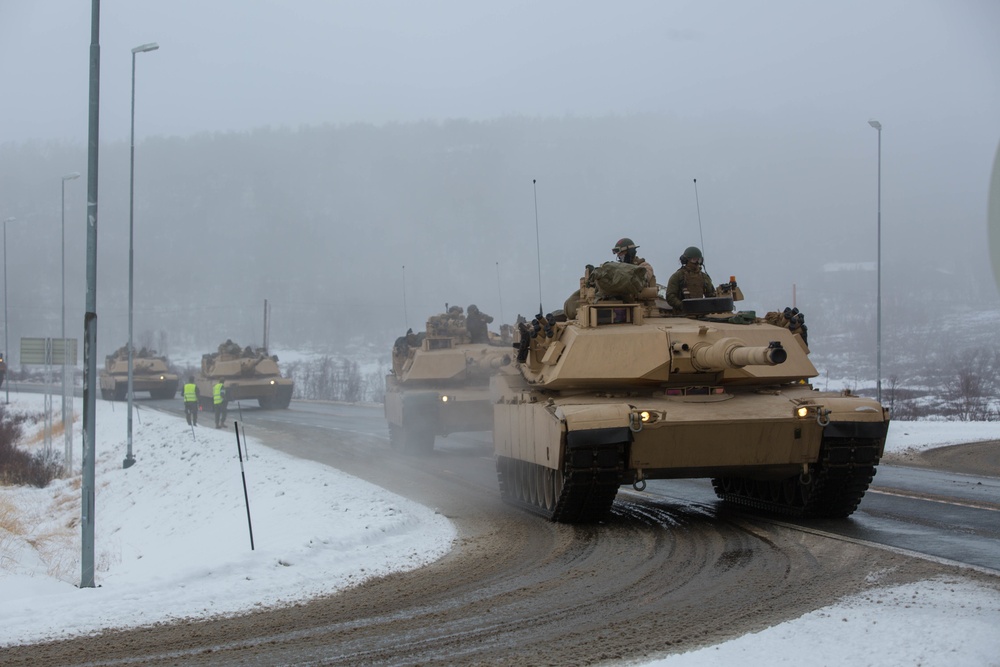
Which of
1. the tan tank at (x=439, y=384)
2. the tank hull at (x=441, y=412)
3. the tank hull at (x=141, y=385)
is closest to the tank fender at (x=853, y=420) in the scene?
the tan tank at (x=439, y=384)

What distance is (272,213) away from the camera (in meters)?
188

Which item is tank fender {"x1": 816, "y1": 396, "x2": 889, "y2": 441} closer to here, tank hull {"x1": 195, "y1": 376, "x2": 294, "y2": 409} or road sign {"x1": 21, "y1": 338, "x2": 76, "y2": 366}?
road sign {"x1": 21, "y1": 338, "x2": 76, "y2": 366}

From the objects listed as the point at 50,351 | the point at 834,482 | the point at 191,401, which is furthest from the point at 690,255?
the point at 191,401

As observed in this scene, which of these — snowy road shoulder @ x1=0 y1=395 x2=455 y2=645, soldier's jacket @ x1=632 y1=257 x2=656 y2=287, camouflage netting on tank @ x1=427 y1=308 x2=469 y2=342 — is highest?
soldier's jacket @ x1=632 y1=257 x2=656 y2=287

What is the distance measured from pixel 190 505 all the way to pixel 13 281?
158 meters

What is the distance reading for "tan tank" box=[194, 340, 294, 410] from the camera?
43000mm

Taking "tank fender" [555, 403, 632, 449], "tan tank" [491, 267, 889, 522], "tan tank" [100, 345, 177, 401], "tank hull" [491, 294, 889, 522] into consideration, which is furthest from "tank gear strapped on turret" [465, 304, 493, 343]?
"tan tank" [100, 345, 177, 401]

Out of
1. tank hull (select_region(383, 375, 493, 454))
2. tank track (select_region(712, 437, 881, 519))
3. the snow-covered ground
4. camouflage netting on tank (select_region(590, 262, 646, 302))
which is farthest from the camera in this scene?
tank hull (select_region(383, 375, 493, 454))

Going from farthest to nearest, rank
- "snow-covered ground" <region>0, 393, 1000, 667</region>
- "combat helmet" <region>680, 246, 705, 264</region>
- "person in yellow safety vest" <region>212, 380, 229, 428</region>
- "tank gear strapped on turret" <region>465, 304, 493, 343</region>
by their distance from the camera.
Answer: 1. "person in yellow safety vest" <region>212, 380, 229, 428</region>
2. "tank gear strapped on turret" <region>465, 304, 493, 343</region>
3. "combat helmet" <region>680, 246, 705, 264</region>
4. "snow-covered ground" <region>0, 393, 1000, 667</region>

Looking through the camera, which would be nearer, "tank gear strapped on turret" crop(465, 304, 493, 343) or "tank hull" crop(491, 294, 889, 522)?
"tank hull" crop(491, 294, 889, 522)

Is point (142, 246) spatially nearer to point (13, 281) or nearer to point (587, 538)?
point (13, 281)

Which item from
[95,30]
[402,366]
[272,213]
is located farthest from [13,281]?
[95,30]

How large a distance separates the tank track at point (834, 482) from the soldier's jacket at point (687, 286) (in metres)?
2.78

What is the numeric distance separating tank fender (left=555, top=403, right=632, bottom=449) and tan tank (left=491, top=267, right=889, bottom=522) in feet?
0.04
